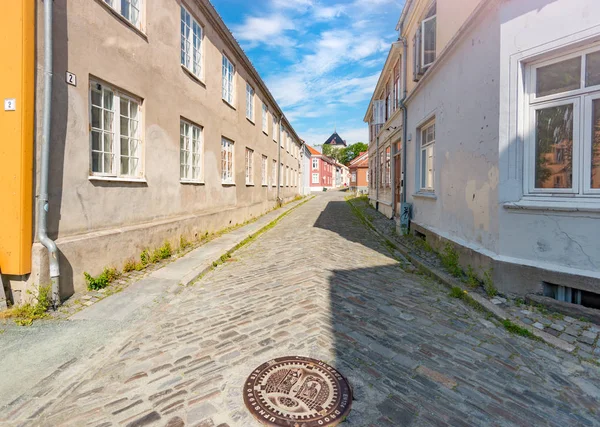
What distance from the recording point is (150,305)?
15.0ft

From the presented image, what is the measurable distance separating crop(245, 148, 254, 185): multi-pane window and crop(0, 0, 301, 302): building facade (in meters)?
2.70

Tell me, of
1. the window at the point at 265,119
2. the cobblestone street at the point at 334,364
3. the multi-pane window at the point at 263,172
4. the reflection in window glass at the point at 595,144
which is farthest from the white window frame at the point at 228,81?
the reflection in window glass at the point at 595,144

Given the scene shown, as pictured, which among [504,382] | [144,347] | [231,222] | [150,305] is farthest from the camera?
[231,222]

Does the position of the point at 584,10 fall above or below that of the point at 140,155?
above

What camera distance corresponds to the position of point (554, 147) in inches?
174

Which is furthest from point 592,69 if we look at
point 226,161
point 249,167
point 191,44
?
point 249,167

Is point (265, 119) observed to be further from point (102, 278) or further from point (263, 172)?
point (102, 278)

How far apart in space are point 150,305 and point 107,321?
614mm

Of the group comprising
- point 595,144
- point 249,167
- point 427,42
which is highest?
point 427,42

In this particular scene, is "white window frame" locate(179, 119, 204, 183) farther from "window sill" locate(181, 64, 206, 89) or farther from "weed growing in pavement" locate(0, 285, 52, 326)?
"weed growing in pavement" locate(0, 285, 52, 326)

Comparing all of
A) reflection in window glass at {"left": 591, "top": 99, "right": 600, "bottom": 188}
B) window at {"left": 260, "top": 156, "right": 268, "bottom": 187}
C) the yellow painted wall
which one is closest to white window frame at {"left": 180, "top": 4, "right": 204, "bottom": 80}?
the yellow painted wall

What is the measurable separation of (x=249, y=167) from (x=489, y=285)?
1147 cm

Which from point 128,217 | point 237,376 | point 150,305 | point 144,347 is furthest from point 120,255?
point 237,376

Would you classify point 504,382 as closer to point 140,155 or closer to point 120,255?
point 120,255
